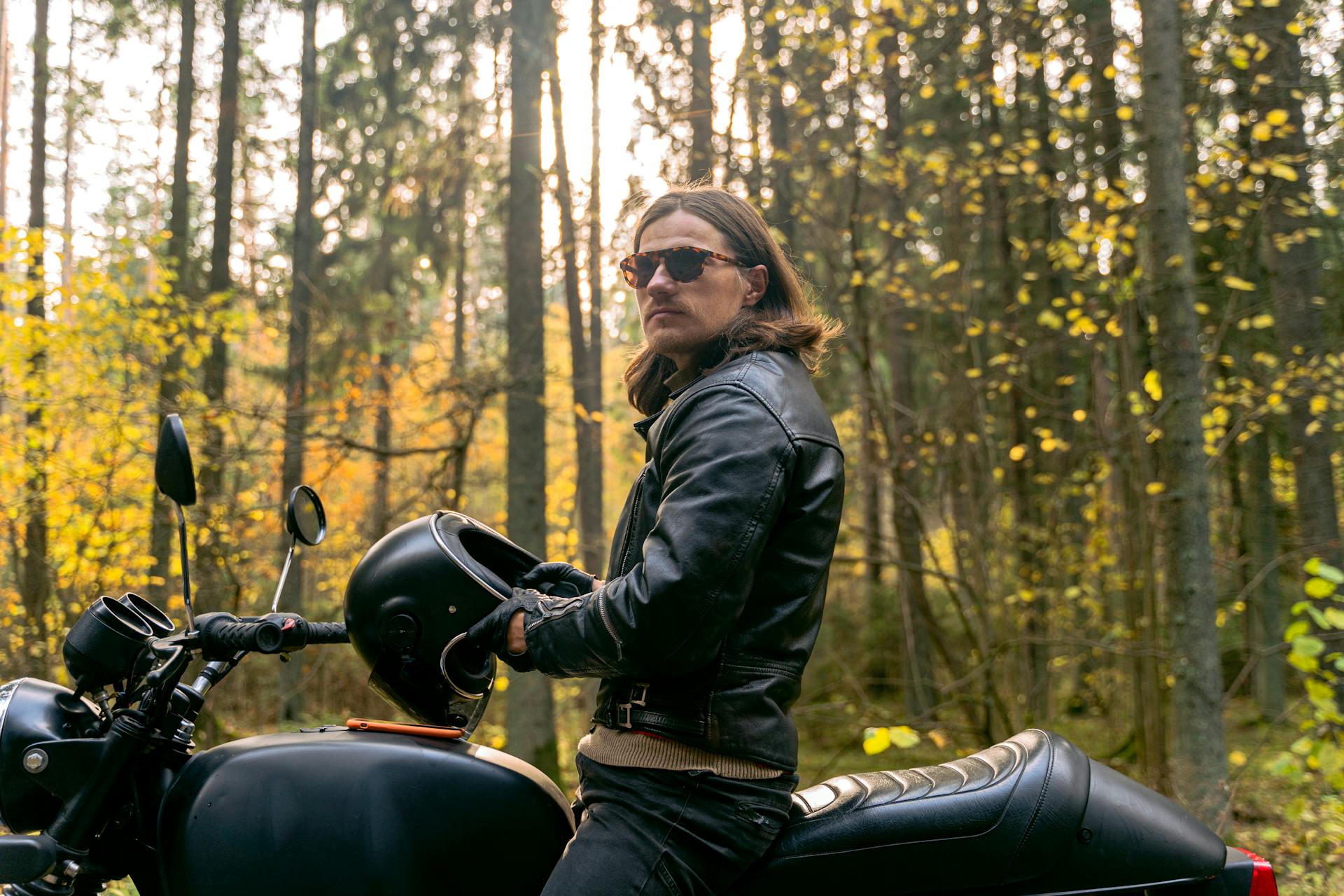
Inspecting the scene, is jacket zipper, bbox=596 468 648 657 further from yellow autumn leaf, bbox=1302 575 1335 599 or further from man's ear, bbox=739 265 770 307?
yellow autumn leaf, bbox=1302 575 1335 599

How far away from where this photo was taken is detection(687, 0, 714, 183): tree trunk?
9.11 meters

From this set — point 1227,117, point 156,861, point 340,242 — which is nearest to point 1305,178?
point 1227,117

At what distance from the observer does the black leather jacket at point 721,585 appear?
70.1 inches

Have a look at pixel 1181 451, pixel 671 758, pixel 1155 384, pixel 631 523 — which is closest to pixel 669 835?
pixel 671 758

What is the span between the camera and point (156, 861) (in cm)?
197

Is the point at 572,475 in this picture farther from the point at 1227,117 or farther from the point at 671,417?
the point at 671,417

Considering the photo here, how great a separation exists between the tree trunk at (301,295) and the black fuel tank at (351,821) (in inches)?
319

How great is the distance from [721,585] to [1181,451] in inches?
164

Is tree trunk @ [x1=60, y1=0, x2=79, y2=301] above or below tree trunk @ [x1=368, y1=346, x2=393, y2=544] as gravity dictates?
above

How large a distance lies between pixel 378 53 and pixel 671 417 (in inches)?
466

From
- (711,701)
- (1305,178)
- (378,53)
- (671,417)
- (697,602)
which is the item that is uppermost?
(378,53)

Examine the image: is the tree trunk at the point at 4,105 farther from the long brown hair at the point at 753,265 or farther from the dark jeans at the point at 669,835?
the dark jeans at the point at 669,835

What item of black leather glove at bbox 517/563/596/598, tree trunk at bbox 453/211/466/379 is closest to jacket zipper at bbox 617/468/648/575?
black leather glove at bbox 517/563/596/598

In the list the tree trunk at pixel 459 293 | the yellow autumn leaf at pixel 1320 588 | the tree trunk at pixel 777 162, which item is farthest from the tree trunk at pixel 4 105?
the yellow autumn leaf at pixel 1320 588
